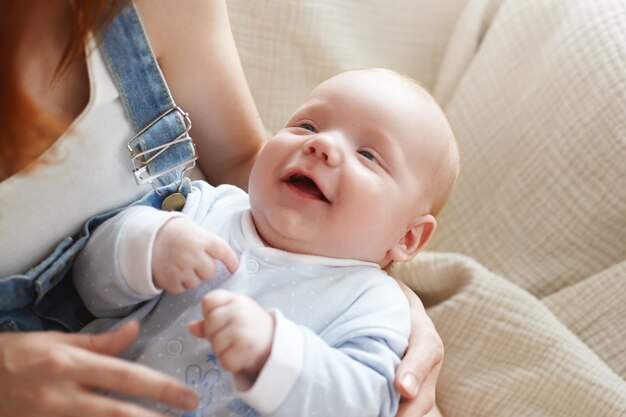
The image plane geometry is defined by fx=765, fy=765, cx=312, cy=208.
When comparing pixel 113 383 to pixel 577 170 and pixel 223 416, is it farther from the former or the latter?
pixel 577 170

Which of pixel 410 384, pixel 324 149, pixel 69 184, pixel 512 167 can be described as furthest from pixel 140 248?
pixel 512 167

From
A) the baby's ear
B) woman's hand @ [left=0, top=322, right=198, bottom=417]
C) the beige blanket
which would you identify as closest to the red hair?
woman's hand @ [left=0, top=322, right=198, bottom=417]

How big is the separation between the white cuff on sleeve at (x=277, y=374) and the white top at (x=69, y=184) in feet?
1.02

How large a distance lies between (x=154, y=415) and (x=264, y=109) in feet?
3.18

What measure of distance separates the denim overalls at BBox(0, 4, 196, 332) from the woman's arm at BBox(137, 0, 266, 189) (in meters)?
0.07

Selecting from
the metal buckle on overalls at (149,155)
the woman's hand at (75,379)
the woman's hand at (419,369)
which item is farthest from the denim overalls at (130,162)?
the woman's hand at (419,369)

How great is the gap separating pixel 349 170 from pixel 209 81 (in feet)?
0.95

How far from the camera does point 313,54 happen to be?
1.63 metres

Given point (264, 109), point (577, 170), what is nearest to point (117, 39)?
point (264, 109)

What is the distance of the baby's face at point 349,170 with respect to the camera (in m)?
0.90

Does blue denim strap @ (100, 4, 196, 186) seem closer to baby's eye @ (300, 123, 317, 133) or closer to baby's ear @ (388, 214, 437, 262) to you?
baby's eye @ (300, 123, 317, 133)

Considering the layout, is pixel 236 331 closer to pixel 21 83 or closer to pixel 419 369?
pixel 419 369

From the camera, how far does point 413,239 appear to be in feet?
3.34

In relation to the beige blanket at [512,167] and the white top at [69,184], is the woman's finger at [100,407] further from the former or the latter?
the beige blanket at [512,167]
